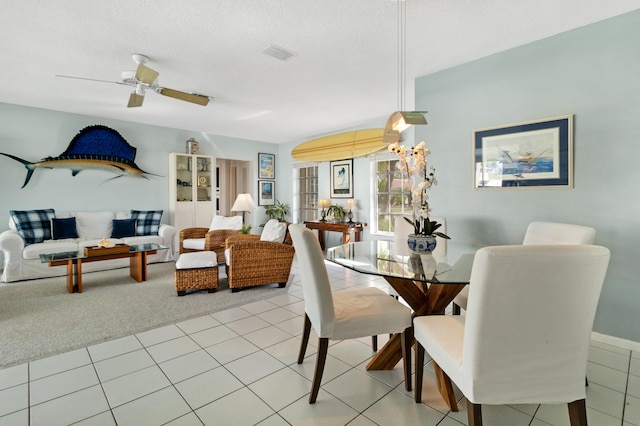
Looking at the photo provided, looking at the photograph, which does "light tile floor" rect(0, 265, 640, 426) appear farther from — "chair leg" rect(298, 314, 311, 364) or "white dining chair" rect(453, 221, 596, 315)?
"white dining chair" rect(453, 221, 596, 315)

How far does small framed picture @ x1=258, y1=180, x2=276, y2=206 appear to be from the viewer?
290 inches

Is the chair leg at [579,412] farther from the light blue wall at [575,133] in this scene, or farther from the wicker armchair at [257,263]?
the wicker armchair at [257,263]

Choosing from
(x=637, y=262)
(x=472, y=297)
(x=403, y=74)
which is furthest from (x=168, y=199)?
(x=637, y=262)

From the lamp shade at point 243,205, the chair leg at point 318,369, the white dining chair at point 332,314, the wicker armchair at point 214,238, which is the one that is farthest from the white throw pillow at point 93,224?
the chair leg at point 318,369

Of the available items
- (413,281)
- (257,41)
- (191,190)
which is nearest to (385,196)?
(257,41)

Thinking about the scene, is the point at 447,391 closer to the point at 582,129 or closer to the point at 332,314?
the point at 332,314

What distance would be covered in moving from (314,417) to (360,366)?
59 centimetres

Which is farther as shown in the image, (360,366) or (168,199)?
(168,199)

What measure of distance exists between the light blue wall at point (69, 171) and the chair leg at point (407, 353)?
538cm

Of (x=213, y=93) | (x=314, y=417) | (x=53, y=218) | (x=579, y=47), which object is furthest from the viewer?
(x=53, y=218)

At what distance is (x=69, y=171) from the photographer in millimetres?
5004

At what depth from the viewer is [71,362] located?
84.6 inches

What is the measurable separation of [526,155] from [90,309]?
437 centimetres

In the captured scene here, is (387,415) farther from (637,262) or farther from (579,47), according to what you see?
(579,47)
